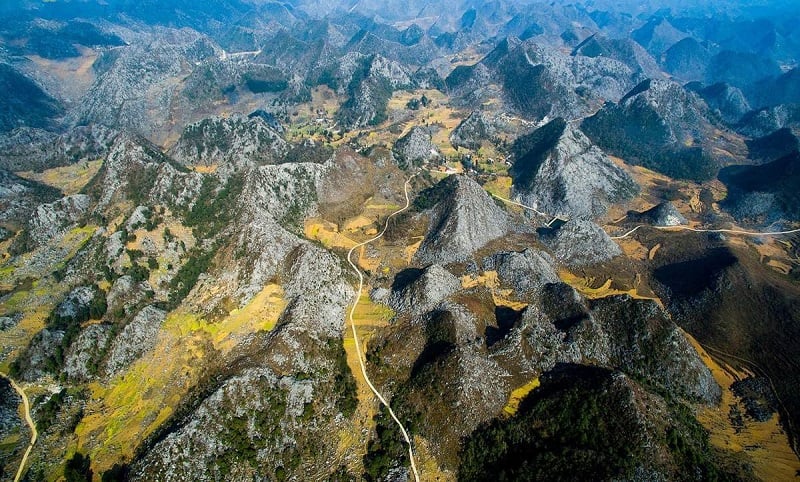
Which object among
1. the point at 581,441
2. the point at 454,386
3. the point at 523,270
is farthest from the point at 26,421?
the point at 523,270

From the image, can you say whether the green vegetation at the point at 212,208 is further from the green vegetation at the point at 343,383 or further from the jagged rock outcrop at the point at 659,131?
the jagged rock outcrop at the point at 659,131

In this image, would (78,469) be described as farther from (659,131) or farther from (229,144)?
(659,131)

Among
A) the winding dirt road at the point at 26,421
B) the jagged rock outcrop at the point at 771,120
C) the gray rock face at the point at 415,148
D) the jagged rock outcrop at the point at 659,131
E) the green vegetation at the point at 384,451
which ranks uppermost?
the winding dirt road at the point at 26,421

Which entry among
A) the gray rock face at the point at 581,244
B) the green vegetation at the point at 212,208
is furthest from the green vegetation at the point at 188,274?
the gray rock face at the point at 581,244

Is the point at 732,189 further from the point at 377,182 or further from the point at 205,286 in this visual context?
the point at 205,286

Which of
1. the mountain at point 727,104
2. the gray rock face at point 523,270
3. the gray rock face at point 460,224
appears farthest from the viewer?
the mountain at point 727,104

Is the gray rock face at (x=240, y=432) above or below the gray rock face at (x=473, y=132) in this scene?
above

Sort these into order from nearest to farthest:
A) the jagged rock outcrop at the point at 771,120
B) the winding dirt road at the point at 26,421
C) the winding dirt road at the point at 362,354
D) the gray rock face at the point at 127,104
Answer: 1. the winding dirt road at the point at 26,421
2. the winding dirt road at the point at 362,354
3. the jagged rock outcrop at the point at 771,120
4. the gray rock face at the point at 127,104

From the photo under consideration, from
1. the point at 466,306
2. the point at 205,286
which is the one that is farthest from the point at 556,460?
the point at 205,286

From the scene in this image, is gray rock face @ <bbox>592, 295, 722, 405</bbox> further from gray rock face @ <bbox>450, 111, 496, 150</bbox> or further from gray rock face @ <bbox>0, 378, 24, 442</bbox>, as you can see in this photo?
gray rock face @ <bbox>450, 111, 496, 150</bbox>
